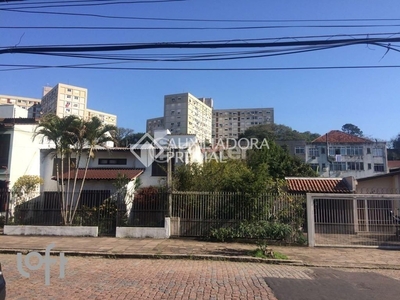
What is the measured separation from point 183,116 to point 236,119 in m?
28.9

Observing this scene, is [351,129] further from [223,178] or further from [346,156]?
[223,178]

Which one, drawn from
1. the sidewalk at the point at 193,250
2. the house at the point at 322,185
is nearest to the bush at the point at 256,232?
the sidewalk at the point at 193,250

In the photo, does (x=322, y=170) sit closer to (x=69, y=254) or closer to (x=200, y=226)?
(x=200, y=226)

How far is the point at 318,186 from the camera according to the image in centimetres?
1903

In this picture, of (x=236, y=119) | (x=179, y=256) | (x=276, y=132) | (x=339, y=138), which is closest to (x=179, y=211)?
(x=179, y=256)

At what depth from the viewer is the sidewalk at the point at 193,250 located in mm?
10766

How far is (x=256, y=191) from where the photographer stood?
14.3 m

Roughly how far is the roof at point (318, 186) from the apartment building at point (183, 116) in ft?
245

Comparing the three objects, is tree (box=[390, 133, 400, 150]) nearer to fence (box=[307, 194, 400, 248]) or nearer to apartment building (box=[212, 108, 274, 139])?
apartment building (box=[212, 108, 274, 139])

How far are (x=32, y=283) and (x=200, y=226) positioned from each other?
8.54 metres

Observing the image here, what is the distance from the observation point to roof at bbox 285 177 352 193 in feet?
60.9

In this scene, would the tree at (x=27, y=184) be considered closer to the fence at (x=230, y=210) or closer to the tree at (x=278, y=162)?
the fence at (x=230, y=210)

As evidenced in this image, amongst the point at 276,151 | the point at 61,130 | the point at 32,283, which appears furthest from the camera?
the point at 276,151

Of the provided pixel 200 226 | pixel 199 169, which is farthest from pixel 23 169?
pixel 200 226
